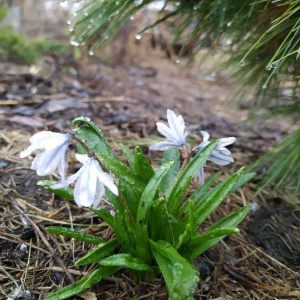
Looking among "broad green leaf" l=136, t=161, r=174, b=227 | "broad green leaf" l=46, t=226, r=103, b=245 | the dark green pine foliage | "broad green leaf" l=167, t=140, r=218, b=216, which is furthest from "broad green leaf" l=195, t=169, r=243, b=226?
the dark green pine foliage

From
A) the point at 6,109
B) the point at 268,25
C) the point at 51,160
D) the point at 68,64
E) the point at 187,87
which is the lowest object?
the point at 187,87

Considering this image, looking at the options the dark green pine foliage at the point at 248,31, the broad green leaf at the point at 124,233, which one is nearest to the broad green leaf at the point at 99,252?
the broad green leaf at the point at 124,233

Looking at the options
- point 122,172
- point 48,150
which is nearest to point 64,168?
point 48,150

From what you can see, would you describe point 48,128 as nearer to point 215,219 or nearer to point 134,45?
point 215,219

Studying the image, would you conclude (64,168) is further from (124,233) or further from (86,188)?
(124,233)

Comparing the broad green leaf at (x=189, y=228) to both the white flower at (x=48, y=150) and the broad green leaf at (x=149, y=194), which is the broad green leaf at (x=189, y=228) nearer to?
the broad green leaf at (x=149, y=194)

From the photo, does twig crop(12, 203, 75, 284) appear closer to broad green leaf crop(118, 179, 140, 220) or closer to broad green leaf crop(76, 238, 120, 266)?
broad green leaf crop(76, 238, 120, 266)

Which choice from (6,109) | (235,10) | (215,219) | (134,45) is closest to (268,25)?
(235,10)
